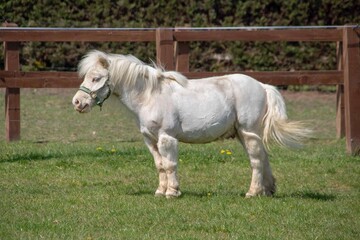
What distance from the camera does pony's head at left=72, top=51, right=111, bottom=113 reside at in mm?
9039

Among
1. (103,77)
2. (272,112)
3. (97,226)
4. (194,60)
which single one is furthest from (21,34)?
(194,60)

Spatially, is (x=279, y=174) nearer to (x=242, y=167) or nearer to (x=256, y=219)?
(x=242, y=167)

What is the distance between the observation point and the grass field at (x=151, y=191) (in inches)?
303

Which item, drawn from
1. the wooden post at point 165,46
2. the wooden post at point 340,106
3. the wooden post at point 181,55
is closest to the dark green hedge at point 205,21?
the wooden post at point 340,106

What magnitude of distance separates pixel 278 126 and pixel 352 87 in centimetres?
331

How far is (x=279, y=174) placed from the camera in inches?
430

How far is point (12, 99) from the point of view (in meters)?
13.3

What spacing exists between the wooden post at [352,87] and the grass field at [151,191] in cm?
37

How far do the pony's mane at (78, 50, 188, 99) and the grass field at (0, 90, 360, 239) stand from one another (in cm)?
31

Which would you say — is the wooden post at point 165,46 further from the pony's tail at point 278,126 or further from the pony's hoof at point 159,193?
the pony's hoof at point 159,193

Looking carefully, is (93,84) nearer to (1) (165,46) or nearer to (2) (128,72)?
(2) (128,72)

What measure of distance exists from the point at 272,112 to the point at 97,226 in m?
2.50

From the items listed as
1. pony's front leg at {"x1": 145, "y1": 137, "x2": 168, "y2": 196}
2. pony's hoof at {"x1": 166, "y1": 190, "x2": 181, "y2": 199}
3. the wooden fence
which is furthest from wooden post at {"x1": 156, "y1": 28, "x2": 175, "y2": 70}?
pony's hoof at {"x1": 166, "y1": 190, "x2": 181, "y2": 199}

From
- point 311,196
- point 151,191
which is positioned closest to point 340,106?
point 311,196
